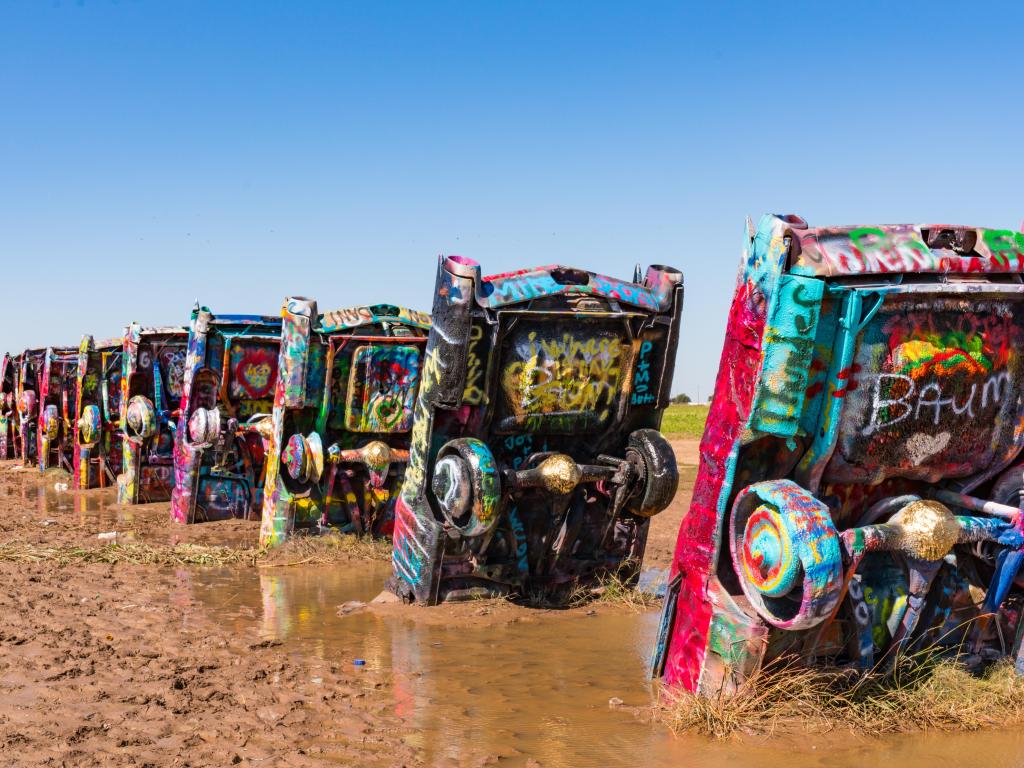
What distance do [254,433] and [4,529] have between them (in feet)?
10.4

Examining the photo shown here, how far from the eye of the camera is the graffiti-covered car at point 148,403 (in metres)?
14.4

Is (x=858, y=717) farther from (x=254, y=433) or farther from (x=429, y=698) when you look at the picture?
(x=254, y=433)

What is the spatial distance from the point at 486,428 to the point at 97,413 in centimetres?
1040

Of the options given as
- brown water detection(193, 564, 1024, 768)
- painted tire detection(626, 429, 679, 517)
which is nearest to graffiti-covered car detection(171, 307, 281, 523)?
brown water detection(193, 564, 1024, 768)

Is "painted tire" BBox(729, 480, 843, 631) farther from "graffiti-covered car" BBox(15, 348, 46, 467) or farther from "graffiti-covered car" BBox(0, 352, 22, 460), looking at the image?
"graffiti-covered car" BBox(0, 352, 22, 460)

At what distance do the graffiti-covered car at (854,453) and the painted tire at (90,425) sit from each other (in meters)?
12.6

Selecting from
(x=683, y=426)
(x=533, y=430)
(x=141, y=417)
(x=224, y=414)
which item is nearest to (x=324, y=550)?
(x=224, y=414)

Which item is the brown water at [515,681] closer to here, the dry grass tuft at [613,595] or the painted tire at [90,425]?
the dry grass tuft at [613,595]

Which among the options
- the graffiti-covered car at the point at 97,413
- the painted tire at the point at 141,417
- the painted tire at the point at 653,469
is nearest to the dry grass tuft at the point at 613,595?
the painted tire at the point at 653,469

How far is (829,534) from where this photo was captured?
4.85m

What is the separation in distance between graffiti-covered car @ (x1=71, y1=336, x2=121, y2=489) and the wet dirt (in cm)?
693

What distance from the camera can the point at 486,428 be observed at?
307 inches

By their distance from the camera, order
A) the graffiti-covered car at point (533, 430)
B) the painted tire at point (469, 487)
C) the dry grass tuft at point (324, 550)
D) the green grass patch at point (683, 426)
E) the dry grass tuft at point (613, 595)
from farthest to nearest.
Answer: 1. the green grass patch at point (683, 426)
2. the dry grass tuft at point (324, 550)
3. the dry grass tuft at point (613, 595)
4. the graffiti-covered car at point (533, 430)
5. the painted tire at point (469, 487)

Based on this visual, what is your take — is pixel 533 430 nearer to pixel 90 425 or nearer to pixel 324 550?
pixel 324 550
